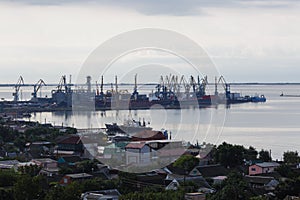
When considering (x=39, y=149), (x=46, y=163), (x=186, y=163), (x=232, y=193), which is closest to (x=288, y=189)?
(x=232, y=193)

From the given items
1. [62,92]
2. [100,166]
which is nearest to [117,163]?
[100,166]

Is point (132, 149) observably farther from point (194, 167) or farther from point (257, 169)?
point (257, 169)

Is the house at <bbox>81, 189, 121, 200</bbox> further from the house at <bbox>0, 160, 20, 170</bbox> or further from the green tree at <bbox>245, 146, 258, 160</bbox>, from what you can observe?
the green tree at <bbox>245, 146, 258, 160</bbox>

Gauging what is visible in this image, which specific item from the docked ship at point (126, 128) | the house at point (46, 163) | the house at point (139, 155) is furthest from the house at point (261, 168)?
the docked ship at point (126, 128)

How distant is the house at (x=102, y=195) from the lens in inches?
139

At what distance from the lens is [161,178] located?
459cm

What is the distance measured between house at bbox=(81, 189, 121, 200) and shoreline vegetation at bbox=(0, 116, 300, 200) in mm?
14

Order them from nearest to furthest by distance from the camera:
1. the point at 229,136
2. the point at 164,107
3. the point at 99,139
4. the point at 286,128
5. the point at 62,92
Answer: the point at 99,139
the point at 229,136
the point at 286,128
the point at 164,107
the point at 62,92

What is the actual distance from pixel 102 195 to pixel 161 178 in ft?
3.55

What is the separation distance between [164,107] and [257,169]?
45.1 feet

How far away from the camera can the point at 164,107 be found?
18844 millimetres

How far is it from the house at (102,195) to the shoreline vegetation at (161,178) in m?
0.01

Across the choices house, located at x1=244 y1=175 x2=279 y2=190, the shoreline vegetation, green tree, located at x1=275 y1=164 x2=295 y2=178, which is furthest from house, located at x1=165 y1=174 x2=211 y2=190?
green tree, located at x1=275 y1=164 x2=295 y2=178

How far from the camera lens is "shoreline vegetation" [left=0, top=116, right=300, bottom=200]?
134 inches
